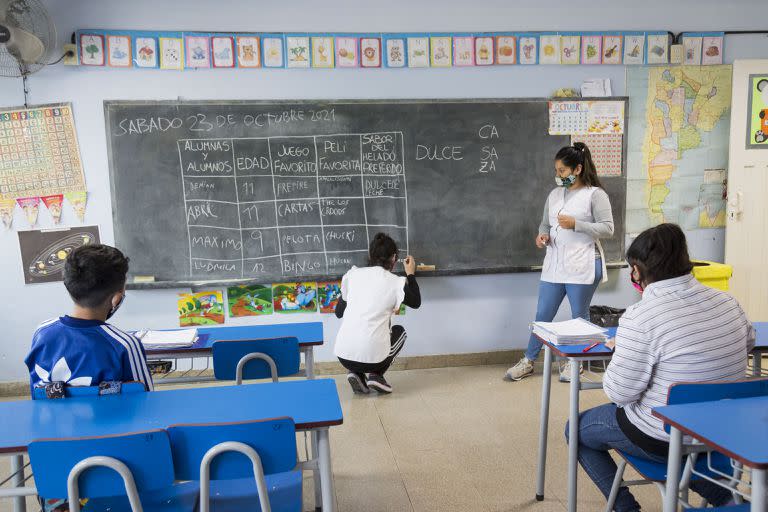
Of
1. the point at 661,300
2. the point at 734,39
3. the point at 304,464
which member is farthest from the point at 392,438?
the point at 734,39

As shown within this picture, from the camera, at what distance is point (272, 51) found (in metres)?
3.92

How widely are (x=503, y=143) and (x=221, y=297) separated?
2279 millimetres

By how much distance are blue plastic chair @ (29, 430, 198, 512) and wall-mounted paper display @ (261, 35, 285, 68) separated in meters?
3.08

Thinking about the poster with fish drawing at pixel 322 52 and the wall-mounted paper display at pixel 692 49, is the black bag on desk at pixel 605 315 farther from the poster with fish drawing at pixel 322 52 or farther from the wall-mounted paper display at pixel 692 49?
the poster with fish drawing at pixel 322 52

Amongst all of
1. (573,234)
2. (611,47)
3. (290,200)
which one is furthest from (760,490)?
(611,47)

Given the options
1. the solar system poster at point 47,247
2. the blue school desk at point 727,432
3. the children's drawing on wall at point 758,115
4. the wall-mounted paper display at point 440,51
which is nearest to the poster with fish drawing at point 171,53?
the solar system poster at point 47,247

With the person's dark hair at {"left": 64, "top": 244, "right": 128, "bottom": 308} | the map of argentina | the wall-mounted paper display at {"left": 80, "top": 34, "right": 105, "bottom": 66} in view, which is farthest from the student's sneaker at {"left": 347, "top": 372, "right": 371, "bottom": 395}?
the wall-mounted paper display at {"left": 80, "top": 34, "right": 105, "bottom": 66}

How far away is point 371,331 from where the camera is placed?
356 cm

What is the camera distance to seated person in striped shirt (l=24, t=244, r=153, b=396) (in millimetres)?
1740

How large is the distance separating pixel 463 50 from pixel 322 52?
0.98 meters

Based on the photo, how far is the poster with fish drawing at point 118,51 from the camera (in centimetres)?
378

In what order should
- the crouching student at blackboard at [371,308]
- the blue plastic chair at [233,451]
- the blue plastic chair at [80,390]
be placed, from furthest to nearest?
the crouching student at blackboard at [371,308] < the blue plastic chair at [80,390] < the blue plastic chair at [233,451]

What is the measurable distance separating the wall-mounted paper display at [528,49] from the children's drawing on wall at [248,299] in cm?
243

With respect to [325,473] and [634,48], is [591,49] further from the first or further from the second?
[325,473]
